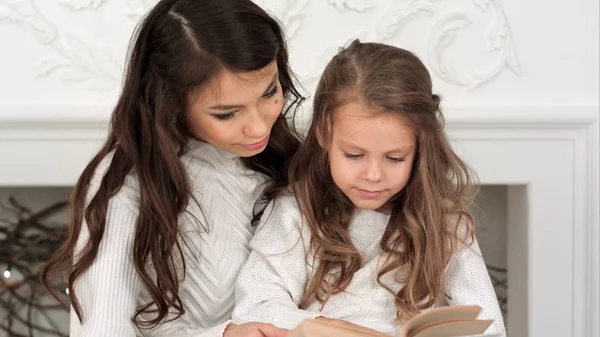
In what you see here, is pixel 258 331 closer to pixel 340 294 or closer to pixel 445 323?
pixel 340 294

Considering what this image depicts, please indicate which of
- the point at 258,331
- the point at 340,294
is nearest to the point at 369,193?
the point at 340,294

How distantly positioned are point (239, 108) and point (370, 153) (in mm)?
245

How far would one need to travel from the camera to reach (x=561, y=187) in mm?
2246

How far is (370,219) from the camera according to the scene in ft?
5.78

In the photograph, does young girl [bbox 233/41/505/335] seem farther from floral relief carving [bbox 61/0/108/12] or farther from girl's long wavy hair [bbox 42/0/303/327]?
floral relief carving [bbox 61/0/108/12]

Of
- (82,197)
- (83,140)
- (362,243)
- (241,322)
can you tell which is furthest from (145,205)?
(83,140)

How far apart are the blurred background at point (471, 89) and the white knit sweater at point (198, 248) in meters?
0.41

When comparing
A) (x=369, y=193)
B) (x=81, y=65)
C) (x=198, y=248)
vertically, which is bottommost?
(x=198, y=248)

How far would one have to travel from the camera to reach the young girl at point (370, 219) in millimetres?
1620

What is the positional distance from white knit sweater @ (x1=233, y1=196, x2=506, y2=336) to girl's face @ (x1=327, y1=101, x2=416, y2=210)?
116mm

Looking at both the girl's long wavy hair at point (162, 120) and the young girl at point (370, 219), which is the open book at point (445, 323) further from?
the girl's long wavy hair at point (162, 120)

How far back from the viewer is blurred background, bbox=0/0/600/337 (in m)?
2.16

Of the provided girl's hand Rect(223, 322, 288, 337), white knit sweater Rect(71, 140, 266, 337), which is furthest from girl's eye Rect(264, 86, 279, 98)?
girl's hand Rect(223, 322, 288, 337)

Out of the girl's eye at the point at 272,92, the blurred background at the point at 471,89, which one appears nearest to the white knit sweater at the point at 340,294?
the girl's eye at the point at 272,92
